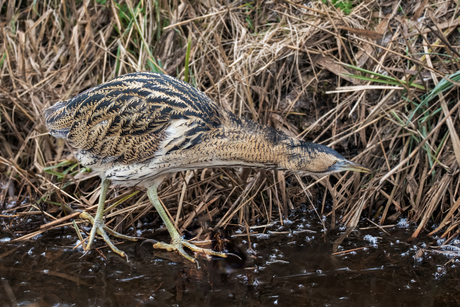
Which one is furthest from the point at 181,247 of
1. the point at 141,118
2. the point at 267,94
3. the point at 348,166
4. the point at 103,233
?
the point at 267,94

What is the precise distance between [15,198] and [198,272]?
1900 mm

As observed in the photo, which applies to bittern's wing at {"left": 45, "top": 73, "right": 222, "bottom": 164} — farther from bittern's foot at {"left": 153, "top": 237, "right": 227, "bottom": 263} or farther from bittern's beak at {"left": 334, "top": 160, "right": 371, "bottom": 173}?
bittern's beak at {"left": 334, "top": 160, "right": 371, "bottom": 173}

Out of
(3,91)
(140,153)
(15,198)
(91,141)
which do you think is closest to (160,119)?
(140,153)

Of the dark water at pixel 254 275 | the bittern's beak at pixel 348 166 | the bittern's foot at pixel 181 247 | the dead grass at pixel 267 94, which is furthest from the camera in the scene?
the dead grass at pixel 267 94

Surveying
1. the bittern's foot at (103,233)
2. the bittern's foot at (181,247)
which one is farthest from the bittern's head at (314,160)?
the bittern's foot at (103,233)

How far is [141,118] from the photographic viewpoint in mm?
2844

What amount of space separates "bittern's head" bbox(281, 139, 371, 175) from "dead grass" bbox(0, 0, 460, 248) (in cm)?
43

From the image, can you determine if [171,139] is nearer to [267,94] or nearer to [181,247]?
[181,247]

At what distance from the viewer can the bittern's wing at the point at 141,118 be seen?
280 centimetres

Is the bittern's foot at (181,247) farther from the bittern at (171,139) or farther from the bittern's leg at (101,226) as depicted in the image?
the bittern's leg at (101,226)

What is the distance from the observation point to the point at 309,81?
144 inches

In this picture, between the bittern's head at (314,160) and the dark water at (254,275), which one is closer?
the dark water at (254,275)

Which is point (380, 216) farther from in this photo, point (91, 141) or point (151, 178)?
point (91, 141)

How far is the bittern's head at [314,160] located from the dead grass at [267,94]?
0.43 m
